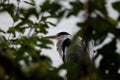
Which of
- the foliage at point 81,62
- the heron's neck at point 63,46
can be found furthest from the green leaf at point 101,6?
the heron's neck at point 63,46

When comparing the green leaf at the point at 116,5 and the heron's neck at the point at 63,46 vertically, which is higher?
the heron's neck at the point at 63,46

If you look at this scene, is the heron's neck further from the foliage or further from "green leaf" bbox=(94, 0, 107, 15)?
"green leaf" bbox=(94, 0, 107, 15)

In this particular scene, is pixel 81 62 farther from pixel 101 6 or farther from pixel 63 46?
pixel 63 46

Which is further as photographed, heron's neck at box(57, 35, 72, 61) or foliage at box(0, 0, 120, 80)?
heron's neck at box(57, 35, 72, 61)

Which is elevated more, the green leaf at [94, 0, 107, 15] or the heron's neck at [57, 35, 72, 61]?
the heron's neck at [57, 35, 72, 61]

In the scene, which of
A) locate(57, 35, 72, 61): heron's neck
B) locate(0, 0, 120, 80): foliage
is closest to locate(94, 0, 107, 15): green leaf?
locate(0, 0, 120, 80): foliage

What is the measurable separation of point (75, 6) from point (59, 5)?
0.26 ft

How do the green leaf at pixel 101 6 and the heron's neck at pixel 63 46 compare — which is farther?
the heron's neck at pixel 63 46

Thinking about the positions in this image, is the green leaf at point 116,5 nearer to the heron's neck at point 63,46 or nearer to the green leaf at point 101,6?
the green leaf at point 101,6

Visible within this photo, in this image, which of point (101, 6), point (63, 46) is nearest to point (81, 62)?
point (101, 6)

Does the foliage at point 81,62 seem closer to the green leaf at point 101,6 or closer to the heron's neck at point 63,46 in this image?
the green leaf at point 101,6

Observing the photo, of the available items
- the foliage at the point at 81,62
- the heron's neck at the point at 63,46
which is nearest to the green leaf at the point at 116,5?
the foliage at the point at 81,62

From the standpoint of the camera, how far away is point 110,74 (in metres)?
1.14

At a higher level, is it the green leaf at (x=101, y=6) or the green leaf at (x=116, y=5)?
the green leaf at (x=116, y=5)
